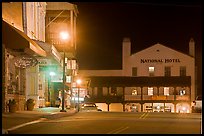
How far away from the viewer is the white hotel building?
271 ft

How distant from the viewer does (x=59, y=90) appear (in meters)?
65.0

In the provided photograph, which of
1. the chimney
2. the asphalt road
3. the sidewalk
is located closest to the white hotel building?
the chimney

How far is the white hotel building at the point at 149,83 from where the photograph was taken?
271 feet

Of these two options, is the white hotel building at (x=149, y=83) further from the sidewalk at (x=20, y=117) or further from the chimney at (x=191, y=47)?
the sidewalk at (x=20, y=117)

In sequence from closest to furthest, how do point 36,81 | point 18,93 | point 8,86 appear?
1. point 8,86
2. point 18,93
3. point 36,81

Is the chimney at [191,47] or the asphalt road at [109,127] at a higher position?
the chimney at [191,47]

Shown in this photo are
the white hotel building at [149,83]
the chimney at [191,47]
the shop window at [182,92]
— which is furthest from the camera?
the chimney at [191,47]

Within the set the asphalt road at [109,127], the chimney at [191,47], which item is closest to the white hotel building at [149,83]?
the chimney at [191,47]

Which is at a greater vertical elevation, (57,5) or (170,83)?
(57,5)

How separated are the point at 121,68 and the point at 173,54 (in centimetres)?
877

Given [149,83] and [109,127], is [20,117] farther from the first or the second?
[149,83]

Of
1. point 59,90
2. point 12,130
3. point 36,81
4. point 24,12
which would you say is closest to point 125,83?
point 59,90

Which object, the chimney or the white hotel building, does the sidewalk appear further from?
the chimney

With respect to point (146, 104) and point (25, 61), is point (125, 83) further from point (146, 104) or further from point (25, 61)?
point (25, 61)
